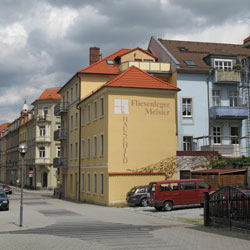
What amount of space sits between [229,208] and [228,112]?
23021 millimetres

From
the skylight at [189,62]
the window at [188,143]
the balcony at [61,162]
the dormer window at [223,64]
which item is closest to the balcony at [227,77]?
the dormer window at [223,64]

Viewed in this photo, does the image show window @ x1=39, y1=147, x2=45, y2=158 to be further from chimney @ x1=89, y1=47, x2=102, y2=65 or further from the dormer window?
the dormer window

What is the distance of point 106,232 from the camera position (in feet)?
49.7

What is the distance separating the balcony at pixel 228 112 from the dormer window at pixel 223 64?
14.8 feet

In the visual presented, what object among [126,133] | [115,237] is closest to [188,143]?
[126,133]

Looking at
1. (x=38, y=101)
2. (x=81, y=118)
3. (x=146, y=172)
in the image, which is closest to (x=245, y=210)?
(x=146, y=172)

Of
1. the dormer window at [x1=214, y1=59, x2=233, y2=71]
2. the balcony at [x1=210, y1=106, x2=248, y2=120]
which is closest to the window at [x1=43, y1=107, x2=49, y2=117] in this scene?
the dormer window at [x1=214, y1=59, x2=233, y2=71]

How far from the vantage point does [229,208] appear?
14.7 metres

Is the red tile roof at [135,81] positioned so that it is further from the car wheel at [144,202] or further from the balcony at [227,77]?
the car wheel at [144,202]

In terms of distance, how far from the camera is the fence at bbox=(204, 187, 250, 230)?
45.1 ft

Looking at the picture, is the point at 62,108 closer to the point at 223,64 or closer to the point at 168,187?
the point at 223,64

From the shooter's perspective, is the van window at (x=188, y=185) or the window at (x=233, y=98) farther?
the window at (x=233, y=98)

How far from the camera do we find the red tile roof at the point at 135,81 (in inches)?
1244

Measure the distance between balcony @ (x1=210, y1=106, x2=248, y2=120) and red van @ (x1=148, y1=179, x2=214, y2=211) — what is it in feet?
42.7
